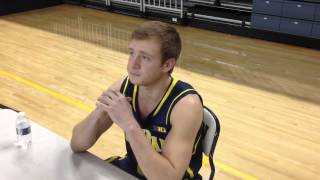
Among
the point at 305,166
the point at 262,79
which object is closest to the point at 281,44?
the point at 262,79

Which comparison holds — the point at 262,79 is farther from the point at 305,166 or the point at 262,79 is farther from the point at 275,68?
the point at 305,166

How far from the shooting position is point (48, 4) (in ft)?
27.5

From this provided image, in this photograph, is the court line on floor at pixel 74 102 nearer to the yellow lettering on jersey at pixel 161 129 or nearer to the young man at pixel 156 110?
the young man at pixel 156 110

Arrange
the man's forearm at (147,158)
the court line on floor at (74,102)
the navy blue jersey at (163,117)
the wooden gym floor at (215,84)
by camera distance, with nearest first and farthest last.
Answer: the man's forearm at (147,158) < the navy blue jersey at (163,117) < the court line on floor at (74,102) < the wooden gym floor at (215,84)

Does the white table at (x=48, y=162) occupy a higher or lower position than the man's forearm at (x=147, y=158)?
lower

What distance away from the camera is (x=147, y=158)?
149cm

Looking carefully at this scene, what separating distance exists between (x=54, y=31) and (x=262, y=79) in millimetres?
3607

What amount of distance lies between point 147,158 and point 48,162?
0.41m

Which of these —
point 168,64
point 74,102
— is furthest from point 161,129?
point 74,102

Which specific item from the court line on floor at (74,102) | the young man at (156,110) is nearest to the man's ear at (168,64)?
the young man at (156,110)

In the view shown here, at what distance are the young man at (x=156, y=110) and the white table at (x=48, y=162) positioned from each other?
74mm

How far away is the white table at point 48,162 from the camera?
5.03 feet

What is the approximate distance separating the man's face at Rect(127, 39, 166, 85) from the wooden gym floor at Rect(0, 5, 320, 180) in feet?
4.91

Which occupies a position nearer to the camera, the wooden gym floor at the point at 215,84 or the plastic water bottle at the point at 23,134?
the plastic water bottle at the point at 23,134
